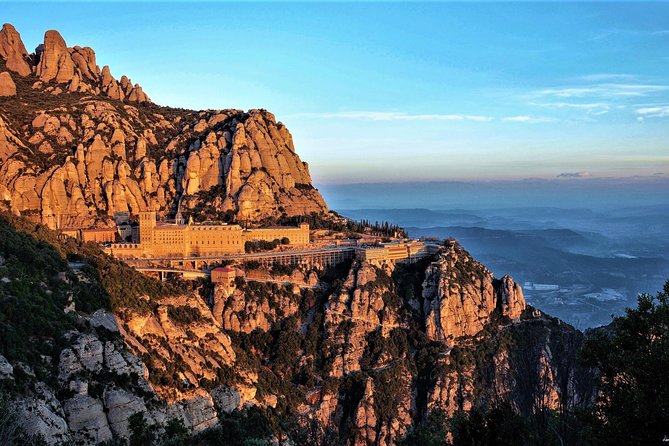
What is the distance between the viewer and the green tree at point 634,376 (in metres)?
16.4

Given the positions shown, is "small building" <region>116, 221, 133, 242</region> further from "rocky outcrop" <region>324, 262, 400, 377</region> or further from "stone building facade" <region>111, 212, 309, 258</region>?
"rocky outcrop" <region>324, 262, 400, 377</region>

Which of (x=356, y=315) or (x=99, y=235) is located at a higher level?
(x=99, y=235)

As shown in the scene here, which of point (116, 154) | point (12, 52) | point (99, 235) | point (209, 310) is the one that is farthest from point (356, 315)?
point (12, 52)

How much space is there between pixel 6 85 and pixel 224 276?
181 ft

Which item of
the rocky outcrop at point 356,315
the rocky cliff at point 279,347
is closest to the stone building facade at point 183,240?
the rocky cliff at point 279,347

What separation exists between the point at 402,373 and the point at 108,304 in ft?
106

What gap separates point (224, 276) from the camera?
2530 inches

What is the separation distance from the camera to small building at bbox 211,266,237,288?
64.1 m

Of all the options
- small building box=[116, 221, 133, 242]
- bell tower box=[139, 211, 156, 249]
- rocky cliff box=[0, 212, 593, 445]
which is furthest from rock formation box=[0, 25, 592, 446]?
bell tower box=[139, 211, 156, 249]

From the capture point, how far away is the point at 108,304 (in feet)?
136

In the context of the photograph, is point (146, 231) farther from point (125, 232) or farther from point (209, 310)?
point (209, 310)

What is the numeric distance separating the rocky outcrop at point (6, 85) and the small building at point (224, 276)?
5257 cm

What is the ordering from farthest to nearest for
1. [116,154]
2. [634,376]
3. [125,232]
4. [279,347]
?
[116,154], [125,232], [279,347], [634,376]

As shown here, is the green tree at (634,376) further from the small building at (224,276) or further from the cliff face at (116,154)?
the cliff face at (116,154)
